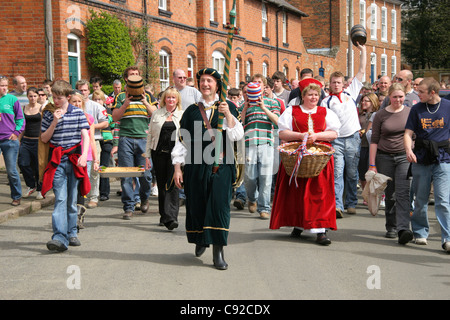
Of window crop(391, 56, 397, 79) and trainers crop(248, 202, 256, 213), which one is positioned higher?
window crop(391, 56, 397, 79)

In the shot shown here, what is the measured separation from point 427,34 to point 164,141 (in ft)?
182

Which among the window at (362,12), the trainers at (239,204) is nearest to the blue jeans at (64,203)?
the trainers at (239,204)

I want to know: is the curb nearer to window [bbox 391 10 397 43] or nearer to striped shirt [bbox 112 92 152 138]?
striped shirt [bbox 112 92 152 138]

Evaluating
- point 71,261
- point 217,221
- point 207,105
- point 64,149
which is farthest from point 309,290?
point 64,149

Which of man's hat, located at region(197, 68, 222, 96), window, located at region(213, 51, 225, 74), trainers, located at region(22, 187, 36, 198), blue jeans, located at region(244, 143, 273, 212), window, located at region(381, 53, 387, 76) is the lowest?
trainers, located at region(22, 187, 36, 198)

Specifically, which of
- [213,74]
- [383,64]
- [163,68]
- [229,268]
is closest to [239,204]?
[229,268]

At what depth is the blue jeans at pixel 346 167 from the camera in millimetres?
10227

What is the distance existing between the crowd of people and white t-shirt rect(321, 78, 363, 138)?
18 millimetres

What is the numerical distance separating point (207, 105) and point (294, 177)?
6.30 feet

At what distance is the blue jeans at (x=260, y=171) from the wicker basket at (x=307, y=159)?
7.93 ft

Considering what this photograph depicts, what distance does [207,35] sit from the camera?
28.5 metres

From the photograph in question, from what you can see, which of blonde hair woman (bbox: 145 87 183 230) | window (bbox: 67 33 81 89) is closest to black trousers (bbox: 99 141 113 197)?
blonde hair woman (bbox: 145 87 183 230)

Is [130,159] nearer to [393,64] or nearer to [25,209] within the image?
[25,209]

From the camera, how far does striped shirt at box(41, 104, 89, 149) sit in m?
7.70
